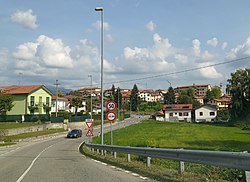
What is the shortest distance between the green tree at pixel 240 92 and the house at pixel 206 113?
4148cm

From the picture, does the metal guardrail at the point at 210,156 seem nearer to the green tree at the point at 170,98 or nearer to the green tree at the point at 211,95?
the green tree at the point at 170,98

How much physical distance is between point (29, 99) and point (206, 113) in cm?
6922

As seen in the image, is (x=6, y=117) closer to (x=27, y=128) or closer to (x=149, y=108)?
(x=27, y=128)

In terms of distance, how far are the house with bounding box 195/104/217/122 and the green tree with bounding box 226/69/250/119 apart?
136 ft

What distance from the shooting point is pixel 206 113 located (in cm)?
12744

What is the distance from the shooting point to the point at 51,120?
74.1 m

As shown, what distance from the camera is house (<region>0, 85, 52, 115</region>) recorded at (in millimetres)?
80062

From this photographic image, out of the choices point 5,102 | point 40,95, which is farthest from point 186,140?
point 40,95

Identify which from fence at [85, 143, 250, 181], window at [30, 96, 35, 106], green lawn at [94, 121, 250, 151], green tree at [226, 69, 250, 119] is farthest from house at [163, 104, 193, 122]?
fence at [85, 143, 250, 181]

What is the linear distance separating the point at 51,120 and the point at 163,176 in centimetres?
6536

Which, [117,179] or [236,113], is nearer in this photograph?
[117,179]

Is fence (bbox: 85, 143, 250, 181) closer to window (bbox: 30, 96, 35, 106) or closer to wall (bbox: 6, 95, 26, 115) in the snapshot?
wall (bbox: 6, 95, 26, 115)

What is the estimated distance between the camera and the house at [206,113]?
415ft

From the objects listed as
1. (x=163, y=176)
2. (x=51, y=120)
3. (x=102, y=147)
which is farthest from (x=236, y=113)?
(x=163, y=176)
